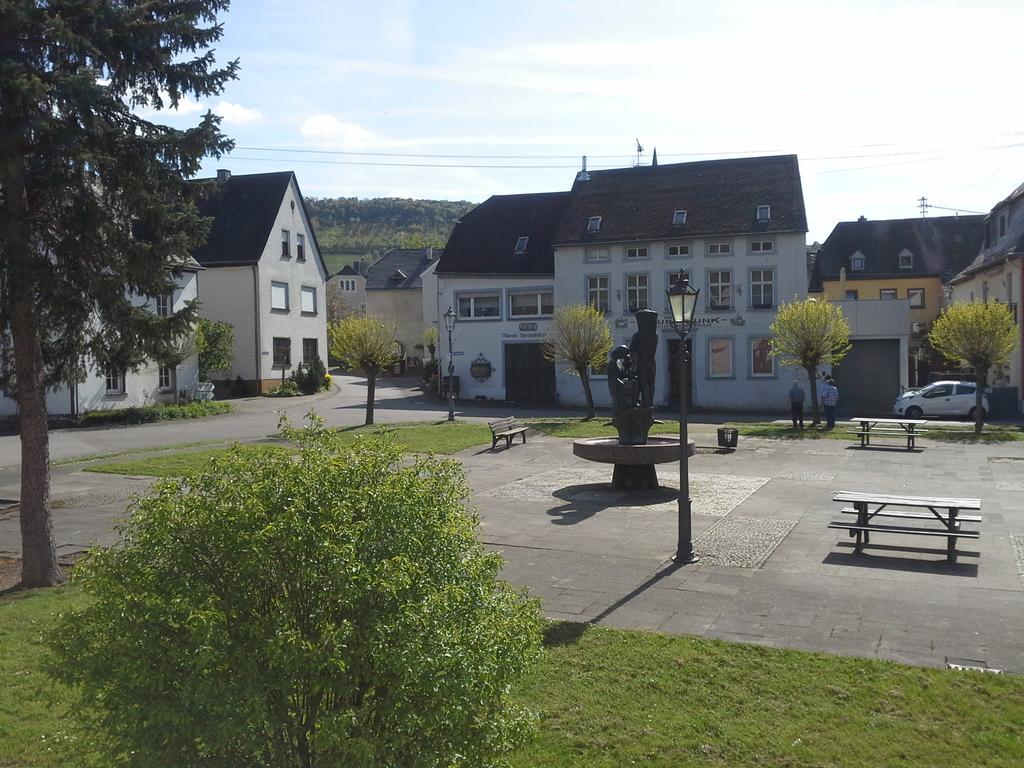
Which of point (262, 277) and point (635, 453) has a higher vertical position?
point (262, 277)

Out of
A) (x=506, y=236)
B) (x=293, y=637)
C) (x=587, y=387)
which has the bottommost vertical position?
(x=293, y=637)

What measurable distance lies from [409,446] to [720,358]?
24802mm

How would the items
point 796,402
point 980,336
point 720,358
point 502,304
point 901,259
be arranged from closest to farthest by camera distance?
point 980,336, point 796,402, point 720,358, point 502,304, point 901,259

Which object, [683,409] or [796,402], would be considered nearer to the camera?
[683,409]

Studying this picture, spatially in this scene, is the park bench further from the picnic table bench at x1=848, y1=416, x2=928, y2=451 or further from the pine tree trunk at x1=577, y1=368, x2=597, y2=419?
the picnic table bench at x1=848, y1=416, x2=928, y2=451

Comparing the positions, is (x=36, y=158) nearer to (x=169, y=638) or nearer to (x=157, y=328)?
(x=157, y=328)

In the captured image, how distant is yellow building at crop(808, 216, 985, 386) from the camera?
183ft

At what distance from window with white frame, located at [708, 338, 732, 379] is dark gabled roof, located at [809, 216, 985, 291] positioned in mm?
22294

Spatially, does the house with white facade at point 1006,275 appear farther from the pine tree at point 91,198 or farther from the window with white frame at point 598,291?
the pine tree at point 91,198

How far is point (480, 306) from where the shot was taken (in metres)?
43.5

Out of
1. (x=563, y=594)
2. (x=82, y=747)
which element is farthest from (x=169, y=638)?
(x=563, y=594)

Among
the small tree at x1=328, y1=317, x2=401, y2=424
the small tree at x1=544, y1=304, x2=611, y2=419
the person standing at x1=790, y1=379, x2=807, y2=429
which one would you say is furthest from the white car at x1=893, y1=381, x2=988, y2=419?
the small tree at x1=328, y1=317, x2=401, y2=424

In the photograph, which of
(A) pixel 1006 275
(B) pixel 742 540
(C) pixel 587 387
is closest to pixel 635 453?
(B) pixel 742 540

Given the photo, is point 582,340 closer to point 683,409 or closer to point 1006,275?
point 1006,275
